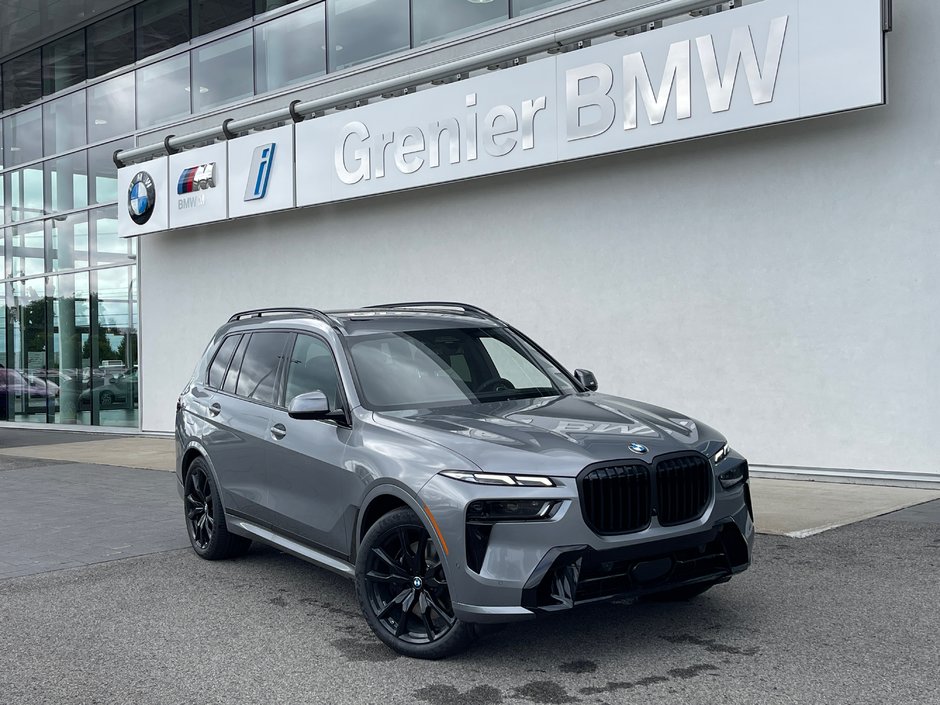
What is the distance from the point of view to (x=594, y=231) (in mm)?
12703

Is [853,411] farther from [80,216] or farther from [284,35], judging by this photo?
[80,216]

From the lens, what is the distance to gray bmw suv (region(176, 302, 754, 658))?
15.0ft

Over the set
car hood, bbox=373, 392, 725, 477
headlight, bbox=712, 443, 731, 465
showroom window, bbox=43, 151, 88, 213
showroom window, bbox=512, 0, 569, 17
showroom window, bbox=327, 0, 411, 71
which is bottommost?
headlight, bbox=712, 443, 731, 465

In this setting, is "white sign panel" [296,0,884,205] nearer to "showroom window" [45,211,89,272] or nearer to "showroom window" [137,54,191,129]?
"showroom window" [137,54,191,129]

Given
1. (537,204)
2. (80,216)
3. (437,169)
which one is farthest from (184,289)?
(537,204)

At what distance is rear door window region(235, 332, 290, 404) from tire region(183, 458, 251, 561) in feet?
2.52

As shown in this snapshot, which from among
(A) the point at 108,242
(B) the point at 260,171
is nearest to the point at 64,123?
(A) the point at 108,242

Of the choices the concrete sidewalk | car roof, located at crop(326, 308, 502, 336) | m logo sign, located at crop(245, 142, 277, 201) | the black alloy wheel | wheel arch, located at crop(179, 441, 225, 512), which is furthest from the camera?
m logo sign, located at crop(245, 142, 277, 201)

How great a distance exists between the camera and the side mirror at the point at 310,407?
547 centimetres

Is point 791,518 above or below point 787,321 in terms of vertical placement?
below

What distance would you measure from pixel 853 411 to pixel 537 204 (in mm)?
4913

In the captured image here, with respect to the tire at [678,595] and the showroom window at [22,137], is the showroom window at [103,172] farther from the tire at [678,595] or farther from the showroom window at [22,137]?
the tire at [678,595]

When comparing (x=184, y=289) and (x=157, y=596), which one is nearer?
(x=157, y=596)

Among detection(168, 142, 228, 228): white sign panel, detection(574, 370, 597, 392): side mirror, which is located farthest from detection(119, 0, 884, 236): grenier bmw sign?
detection(574, 370, 597, 392): side mirror
